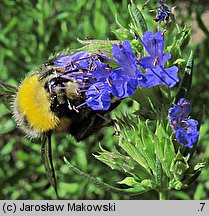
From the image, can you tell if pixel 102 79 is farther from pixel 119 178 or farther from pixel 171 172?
pixel 119 178

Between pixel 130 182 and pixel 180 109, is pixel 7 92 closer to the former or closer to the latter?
pixel 130 182

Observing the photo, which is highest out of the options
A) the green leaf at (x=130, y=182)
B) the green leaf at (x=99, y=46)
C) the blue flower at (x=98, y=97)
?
the green leaf at (x=99, y=46)

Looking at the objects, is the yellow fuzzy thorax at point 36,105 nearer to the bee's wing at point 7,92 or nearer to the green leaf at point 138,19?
the bee's wing at point 7,92

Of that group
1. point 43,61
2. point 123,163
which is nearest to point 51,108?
point 123,163

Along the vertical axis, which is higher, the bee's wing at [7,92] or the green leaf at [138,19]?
the green leaf at [138,19]

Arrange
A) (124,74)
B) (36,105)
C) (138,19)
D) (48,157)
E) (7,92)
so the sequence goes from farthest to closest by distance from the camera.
Result: (7,92) → (48,157) → (36,105) → (138,19) → (124,74)

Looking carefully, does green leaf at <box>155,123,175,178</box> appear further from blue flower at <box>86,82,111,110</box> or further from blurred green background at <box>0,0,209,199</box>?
blurred green background at <box>0,0,209,199</box>

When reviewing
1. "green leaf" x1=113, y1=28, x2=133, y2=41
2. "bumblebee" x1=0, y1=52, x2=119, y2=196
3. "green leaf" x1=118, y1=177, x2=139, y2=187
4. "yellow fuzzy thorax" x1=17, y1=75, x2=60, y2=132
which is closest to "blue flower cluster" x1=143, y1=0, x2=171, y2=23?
"green leaf" x1=113, y1=28, x2=133, y2=41

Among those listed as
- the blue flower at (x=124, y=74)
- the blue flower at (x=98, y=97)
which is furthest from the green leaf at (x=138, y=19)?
the blue flower at (x=98, y=97)
